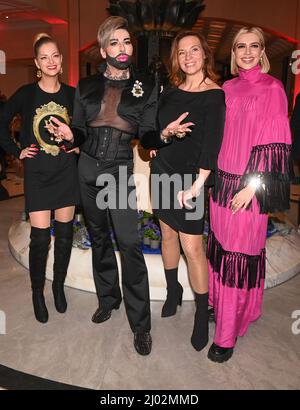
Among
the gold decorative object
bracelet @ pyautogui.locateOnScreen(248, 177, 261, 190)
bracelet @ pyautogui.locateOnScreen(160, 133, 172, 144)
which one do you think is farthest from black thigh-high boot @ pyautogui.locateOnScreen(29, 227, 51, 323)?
bracelet @ pyautogui.locateOnScreen(248, 177, 261, 190)

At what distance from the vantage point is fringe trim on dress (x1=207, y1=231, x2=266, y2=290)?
6.96 ft

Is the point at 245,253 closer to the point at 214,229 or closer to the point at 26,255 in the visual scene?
the point at 214,229

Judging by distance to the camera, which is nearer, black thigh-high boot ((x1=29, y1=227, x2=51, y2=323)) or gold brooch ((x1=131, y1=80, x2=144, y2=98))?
gold brooch ((x1=131, y1=80, x2=144, y2=98))

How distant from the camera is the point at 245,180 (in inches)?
77.2

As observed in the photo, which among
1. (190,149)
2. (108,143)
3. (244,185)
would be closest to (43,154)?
(108,143)

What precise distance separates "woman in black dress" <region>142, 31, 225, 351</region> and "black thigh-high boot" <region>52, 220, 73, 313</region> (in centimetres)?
65

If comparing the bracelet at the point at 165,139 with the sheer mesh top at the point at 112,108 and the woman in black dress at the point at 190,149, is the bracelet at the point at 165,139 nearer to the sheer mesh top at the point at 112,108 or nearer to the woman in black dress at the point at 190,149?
the woman in black dress at the point at 190,149

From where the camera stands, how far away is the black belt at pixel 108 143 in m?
2.14

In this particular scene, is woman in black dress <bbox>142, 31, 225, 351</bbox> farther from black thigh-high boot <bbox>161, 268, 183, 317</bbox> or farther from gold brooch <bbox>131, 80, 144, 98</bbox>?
black thigh-high boot <bbox>161, 268, 183, 317</bbox>

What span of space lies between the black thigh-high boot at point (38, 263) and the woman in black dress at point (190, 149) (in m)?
0.74

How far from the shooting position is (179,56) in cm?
203

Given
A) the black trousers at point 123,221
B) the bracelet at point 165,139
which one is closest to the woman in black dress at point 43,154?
the black trousers at point 123,221

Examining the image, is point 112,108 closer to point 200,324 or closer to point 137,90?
point 137,90

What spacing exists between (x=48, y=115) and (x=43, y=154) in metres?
0.23
